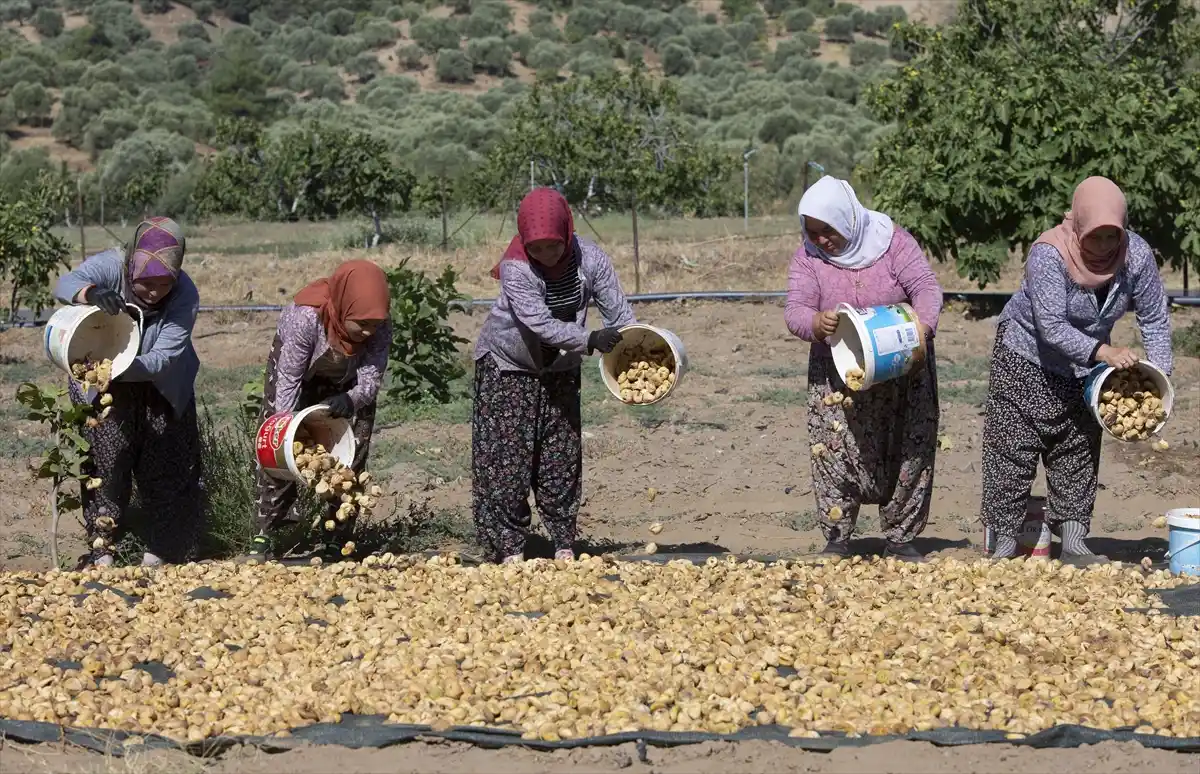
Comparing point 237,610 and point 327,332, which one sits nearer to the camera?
point 237,610

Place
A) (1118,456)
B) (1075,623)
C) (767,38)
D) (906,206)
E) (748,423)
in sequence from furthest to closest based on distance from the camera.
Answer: (767,38) < (906,206) < (748,423) < (1118,456) < (1075,623)

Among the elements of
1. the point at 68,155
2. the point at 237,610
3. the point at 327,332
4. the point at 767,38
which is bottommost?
the point at 237,610

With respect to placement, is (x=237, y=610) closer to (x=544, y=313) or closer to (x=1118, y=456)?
(x=544, y=313)

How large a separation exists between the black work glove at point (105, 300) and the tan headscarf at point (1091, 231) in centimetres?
312

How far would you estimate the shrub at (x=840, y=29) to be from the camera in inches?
2286

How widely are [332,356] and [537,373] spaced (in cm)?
73

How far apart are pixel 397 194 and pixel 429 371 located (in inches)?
615

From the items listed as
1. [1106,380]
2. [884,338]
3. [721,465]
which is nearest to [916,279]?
[884,338]

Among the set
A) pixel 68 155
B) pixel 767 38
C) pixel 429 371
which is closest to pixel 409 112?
pixel 68 155

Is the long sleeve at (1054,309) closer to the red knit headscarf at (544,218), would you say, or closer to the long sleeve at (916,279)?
the long sleeve at (916,279)

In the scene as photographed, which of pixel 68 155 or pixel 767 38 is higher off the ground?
pixel 767 38

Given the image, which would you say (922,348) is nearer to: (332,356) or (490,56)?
(332,356)

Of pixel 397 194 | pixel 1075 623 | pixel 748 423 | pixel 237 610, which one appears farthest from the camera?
pixel 397 194

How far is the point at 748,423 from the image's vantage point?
8.74 meters
